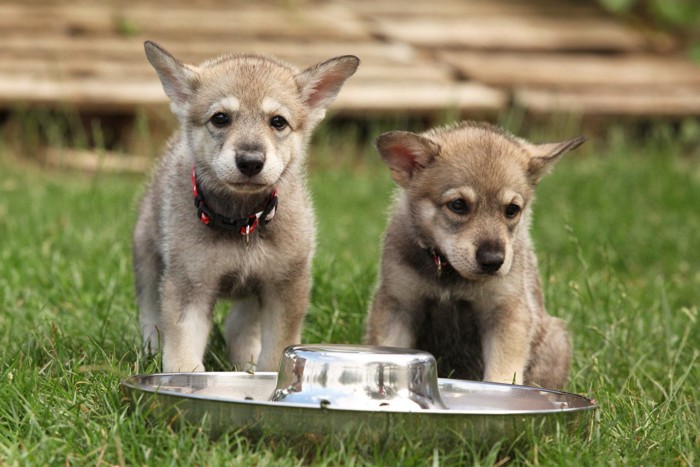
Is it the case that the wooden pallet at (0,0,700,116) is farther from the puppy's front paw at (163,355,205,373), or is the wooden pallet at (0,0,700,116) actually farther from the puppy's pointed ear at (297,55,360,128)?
the puppy's front paw at (163,355,205,373)

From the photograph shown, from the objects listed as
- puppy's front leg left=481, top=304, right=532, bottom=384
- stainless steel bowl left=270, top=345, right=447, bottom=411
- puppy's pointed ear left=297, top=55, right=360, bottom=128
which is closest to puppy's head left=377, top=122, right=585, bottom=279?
puppy's front leg left=481, top=304, right=532, bottom=384

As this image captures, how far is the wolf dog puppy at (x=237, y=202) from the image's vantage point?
414 cm

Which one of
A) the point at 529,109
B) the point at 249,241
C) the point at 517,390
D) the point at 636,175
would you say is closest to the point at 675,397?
the point at 517,390

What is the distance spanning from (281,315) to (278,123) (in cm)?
77

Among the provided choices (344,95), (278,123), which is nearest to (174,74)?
(278,123)

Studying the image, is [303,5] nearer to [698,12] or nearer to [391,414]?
[698,12]

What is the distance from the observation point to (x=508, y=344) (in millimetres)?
4246

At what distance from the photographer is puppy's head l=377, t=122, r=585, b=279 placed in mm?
4109

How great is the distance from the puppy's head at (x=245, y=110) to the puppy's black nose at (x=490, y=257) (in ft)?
2.73

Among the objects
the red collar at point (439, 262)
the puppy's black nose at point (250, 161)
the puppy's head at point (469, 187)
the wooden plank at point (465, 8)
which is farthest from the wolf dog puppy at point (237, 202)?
the wooden plank at point (465, 8)

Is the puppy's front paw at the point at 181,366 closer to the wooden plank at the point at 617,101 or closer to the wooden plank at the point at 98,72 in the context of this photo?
the wooden plank at the point at 98,72

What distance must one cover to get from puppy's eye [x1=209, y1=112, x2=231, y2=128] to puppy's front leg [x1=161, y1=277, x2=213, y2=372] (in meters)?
0.64

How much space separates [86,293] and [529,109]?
616 cm

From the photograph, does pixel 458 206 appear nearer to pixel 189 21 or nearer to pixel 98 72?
pixel 98 72
